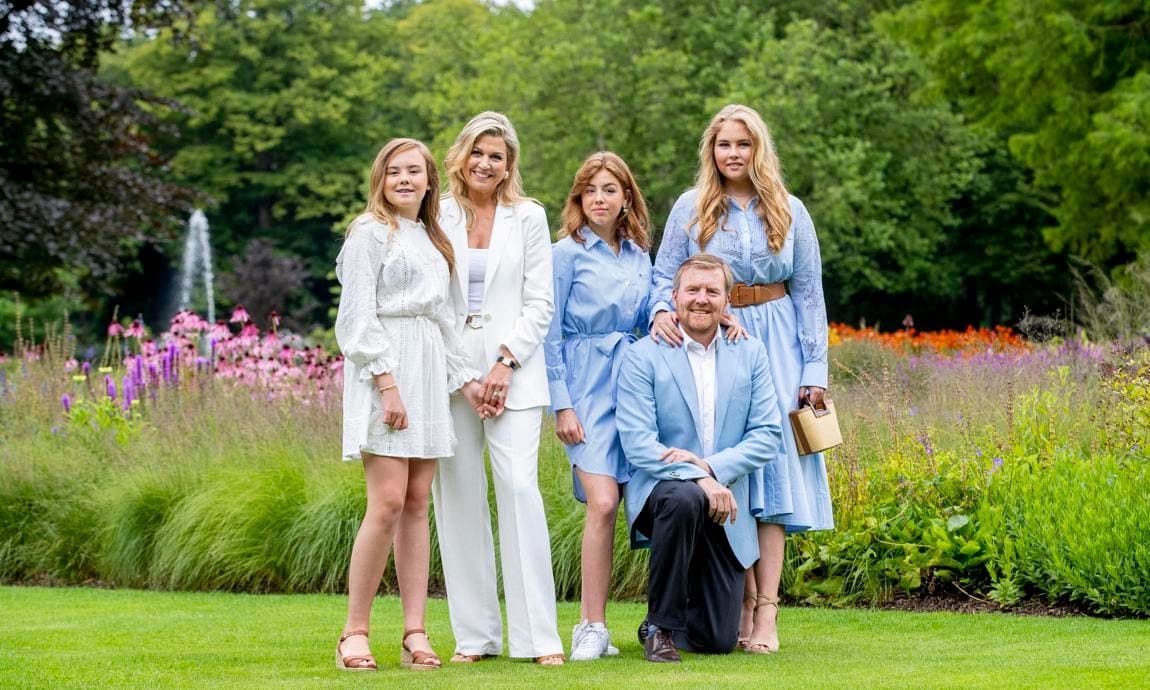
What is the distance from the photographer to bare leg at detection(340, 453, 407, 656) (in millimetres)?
5547

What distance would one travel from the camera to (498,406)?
566cm

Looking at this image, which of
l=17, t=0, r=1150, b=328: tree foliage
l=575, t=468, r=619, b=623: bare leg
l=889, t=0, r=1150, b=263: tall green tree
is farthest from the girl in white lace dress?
l=889, t=0, r=1150, b=263: tall green tree

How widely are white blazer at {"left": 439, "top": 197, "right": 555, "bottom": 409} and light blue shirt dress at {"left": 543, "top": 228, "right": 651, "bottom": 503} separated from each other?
189 mm

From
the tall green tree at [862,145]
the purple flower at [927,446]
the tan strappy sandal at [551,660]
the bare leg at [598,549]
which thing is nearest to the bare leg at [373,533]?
the tan strappy sandal at [551,660]

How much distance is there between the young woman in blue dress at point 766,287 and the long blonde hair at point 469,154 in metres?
0.68

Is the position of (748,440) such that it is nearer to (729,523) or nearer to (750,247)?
(729,523)

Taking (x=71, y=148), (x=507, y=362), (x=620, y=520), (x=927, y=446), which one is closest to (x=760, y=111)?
(x=71, y=148)

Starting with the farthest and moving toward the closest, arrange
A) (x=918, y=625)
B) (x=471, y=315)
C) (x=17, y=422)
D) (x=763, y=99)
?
1. (x=763, y=99)
2. (x=17, y=422)
3. (x=918, y=625)
4. (x=471, y=315)

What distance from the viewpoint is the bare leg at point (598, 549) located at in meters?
5.86

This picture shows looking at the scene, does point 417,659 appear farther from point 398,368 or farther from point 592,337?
point 592,337

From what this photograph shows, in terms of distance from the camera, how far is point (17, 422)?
10.9 m

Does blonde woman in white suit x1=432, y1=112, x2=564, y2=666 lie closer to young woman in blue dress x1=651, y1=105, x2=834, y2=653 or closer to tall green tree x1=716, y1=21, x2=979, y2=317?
young woman in blue dress x1=651, y1=105, x2=834, y2=653

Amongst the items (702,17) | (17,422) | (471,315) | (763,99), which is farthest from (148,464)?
(702,17)

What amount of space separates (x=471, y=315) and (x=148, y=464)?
168 inches
